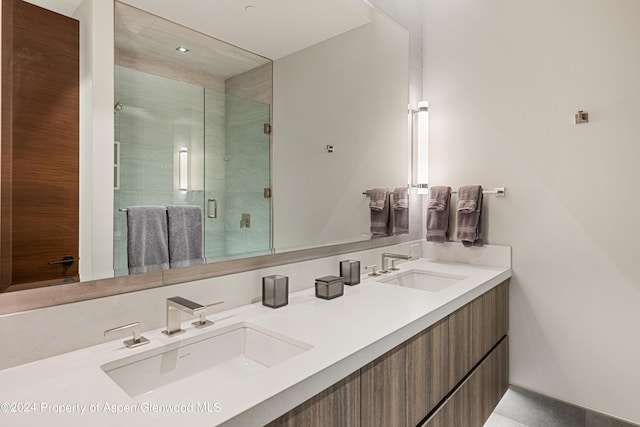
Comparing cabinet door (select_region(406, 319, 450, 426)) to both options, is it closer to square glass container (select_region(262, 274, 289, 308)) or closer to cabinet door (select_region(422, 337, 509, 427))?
cabinet door (select_region(422, 337, 509, 427))

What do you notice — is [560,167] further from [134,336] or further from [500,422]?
[134,336]

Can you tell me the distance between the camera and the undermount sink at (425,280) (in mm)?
1928

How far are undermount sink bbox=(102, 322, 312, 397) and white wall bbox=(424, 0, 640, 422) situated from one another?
1.65m

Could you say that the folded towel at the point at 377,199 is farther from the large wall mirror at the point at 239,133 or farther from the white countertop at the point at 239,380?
the white countertop at the point at 239,380

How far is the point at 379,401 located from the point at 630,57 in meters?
1.97

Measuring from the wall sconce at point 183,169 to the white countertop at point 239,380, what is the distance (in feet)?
1.43

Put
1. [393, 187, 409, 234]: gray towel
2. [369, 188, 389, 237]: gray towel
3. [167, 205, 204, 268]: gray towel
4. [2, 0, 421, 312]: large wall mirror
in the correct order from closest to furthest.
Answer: [2, 0, 421, 312]: large wall mirror < [167, 205, 204, 268]: gray towel < [369, 188, 389, 237]: gray towel < [393, 187, 409, 234]: gray towel

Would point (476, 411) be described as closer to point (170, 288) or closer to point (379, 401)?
point (379, 401)

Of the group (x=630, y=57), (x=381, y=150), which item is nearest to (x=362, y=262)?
(x=381, y=150)

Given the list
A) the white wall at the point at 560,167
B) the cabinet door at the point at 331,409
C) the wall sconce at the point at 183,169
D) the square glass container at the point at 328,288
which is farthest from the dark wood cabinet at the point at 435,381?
the wall sconce at the point at 183,169

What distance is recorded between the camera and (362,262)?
6.37 feet

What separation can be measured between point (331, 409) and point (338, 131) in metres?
1.34

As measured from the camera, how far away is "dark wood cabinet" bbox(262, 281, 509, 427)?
2.97 ft

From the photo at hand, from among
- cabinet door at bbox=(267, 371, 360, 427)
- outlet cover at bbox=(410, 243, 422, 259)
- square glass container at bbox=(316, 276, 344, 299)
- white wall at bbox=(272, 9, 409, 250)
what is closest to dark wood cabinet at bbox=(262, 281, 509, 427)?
cabinet door at bbox=(267, 371, 360, 427)
